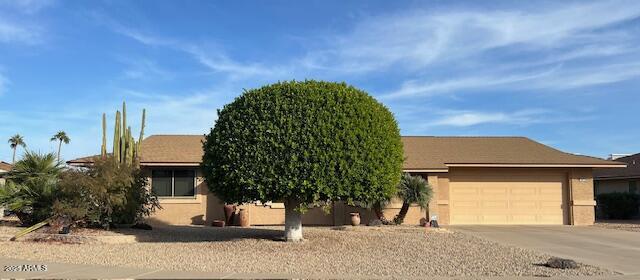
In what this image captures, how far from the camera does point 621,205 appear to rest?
31.7 m

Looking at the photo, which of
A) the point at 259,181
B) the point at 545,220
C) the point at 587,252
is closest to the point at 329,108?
the point at 259,181

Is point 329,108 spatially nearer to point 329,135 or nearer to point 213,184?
point 329,135

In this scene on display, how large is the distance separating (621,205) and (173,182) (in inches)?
905

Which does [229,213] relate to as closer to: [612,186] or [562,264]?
[562,264]

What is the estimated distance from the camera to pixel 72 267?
1166cm

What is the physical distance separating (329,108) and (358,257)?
11.9ft

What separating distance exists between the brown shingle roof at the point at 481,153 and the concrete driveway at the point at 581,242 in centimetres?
287

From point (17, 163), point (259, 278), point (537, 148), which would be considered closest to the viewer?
point (259, 278)

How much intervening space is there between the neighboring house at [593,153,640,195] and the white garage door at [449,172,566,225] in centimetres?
846

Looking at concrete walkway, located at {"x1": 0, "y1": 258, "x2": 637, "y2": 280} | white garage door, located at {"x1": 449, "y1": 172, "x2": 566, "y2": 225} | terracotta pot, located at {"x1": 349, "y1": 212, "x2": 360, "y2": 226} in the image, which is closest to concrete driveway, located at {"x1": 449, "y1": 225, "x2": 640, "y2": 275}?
white garage door, located at {"x1": 449, "y1": 172, "x2": 566, "y2": 225}

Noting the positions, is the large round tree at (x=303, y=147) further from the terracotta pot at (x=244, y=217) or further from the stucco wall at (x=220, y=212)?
the stucco wall at (x=220, y=212)

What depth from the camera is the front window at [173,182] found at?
2425 cm

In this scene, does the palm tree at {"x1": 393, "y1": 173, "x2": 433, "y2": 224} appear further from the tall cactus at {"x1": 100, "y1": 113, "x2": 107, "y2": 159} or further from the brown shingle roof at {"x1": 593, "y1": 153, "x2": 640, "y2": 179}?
the brown shingle roof at {"x1": 593, "y1": 153, "x2": 640, "y2": 179}

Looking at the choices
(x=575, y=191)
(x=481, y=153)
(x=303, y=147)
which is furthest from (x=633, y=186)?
(x=303, y=147)
